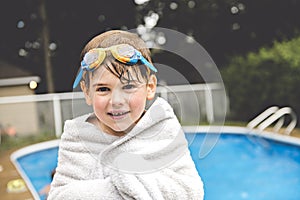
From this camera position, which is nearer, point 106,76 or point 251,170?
point 106,76

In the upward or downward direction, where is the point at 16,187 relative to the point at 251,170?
upward

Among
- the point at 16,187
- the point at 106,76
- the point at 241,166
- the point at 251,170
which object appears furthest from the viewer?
the point at 241,166

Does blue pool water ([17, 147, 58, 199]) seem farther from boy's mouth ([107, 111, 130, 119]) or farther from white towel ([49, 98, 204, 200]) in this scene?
boy's mouth ([107, 111, 130, 119])

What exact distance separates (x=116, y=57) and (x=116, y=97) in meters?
0.07

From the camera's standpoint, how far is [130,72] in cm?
77

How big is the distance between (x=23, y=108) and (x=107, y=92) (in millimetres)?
9149

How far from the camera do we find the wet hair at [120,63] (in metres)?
0.76

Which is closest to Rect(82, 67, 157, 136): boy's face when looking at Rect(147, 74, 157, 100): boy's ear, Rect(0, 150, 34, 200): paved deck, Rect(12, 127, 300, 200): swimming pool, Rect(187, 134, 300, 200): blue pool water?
Rect(147, 74, 157, 100): boy's ear

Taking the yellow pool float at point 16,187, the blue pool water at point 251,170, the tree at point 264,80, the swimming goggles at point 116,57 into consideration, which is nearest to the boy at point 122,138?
the swimming goggles at point 116,57

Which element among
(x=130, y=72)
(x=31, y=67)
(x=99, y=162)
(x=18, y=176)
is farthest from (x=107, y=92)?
(x=31, y=67)

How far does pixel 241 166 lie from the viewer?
722cm

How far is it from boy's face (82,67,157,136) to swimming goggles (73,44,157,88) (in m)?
0.02

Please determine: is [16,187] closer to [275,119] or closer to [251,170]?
[251,170]

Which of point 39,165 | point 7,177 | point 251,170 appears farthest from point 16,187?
point 251,170
